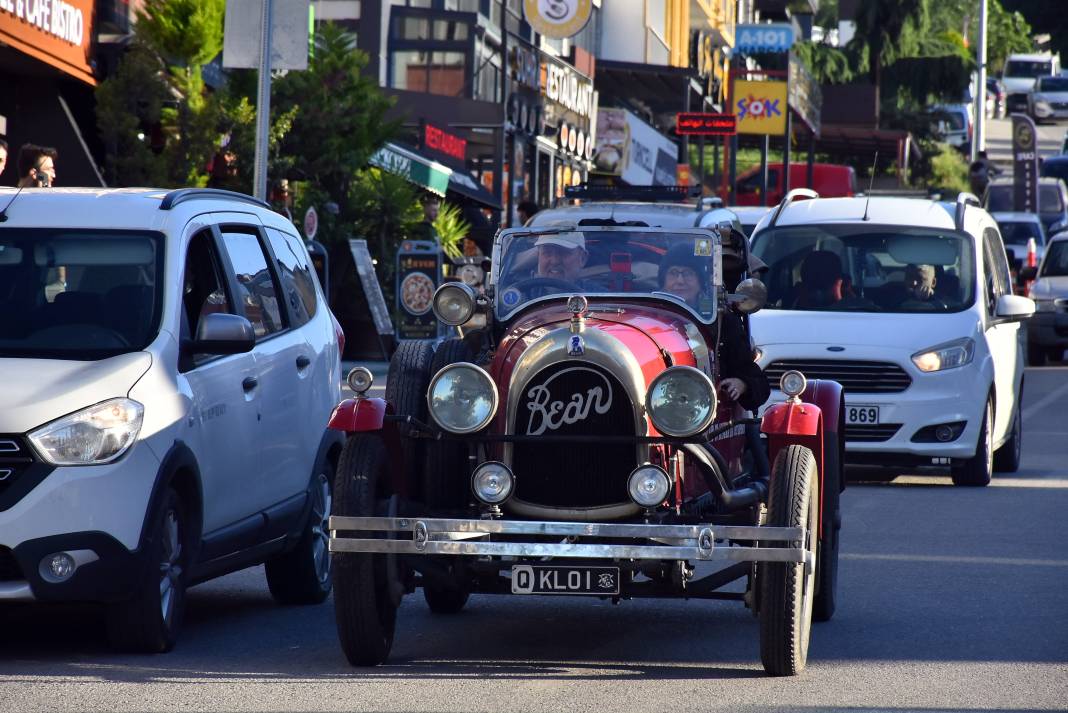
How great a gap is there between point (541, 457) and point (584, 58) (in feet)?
128

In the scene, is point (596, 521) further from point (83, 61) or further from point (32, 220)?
point (83, 61)

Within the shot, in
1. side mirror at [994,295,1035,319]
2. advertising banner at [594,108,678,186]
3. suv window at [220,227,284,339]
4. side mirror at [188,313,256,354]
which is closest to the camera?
side mirror at [188,313,256,354]

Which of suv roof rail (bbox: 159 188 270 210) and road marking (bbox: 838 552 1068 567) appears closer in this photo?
suv roof rail (bbox: 159 188 270 210)

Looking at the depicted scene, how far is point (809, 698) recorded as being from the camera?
7223 millimetres

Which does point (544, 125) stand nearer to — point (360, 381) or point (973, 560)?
point (973, 560)

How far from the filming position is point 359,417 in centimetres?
777

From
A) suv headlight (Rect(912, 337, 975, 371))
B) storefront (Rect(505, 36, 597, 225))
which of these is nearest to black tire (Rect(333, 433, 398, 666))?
suv headlight (Rect(912, 337, 975, 371))

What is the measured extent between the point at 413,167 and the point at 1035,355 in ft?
31.4

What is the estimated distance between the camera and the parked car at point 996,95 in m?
112

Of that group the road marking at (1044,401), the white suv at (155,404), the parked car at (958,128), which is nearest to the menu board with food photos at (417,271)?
the road marking at (1044,401)

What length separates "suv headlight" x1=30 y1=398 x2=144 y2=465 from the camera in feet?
24.6

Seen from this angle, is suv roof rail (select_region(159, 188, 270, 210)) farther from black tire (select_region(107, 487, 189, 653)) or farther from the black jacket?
the black jacket

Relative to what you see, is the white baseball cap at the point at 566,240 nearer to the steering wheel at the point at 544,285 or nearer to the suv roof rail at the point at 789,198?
the steering wheel at the point at 544,285

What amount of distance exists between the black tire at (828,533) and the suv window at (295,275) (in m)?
2.54
